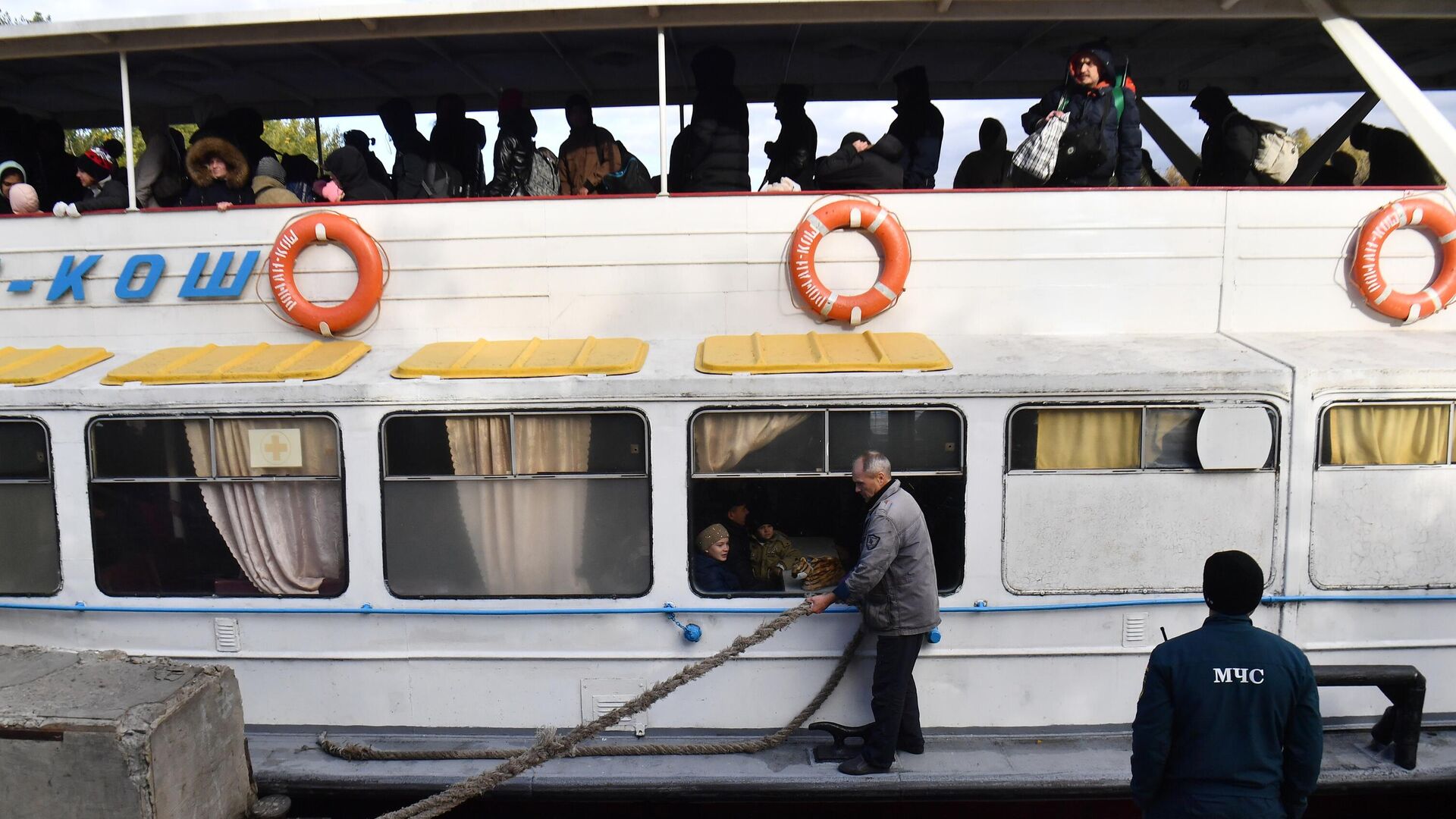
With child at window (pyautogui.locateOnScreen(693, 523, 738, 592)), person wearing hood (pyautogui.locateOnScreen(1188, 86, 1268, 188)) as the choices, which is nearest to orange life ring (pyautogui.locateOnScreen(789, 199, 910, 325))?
child at window (pyautogui.locateOnScreen(693, 523, 738, 592))

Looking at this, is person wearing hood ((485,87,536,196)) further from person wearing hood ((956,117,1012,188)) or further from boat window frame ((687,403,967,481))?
person wearing hood ((956,117,1012,188))

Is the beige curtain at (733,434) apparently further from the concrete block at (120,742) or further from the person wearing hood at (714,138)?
the concrete block at (120,742)

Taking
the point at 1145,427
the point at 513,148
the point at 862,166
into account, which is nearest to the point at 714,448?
the point at 862,166

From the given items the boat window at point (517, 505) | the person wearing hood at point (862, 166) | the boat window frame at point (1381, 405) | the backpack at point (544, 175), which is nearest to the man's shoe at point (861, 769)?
the boat window at point (517, 505)

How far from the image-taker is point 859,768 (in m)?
4.14

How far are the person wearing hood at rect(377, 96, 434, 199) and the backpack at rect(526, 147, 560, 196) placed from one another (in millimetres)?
666

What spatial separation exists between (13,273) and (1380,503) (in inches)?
281

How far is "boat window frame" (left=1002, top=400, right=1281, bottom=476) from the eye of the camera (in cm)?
429

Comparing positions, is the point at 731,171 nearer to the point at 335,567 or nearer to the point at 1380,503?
the point at 335,567

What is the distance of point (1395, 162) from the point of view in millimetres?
5707

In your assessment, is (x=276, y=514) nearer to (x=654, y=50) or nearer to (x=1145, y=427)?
(x=654, y=50)

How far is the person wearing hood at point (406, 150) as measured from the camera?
5688 mm

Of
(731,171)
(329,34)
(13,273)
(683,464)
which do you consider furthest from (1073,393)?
(13,273)

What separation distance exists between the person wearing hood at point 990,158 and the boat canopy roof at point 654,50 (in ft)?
2.09
